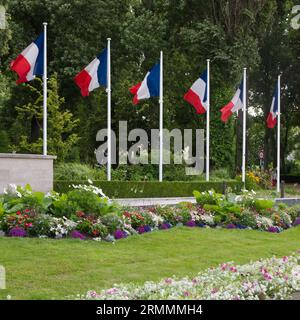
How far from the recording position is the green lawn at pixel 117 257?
7.46m

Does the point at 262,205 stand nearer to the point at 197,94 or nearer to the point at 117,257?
the point at 117,257

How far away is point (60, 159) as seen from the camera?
29.1 metres

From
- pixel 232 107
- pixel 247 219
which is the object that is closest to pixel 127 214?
pixel 247 219

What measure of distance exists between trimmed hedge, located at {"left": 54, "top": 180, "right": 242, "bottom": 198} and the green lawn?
10274 mm

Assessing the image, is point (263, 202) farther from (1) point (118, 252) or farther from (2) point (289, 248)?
(1) point (118, 252)

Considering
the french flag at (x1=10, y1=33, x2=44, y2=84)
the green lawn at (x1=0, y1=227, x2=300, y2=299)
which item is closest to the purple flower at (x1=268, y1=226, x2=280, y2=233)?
the green lawn at (x1=0, y1=227, x2=300, y2=299)

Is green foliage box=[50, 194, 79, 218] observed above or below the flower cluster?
above

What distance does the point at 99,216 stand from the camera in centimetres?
1163

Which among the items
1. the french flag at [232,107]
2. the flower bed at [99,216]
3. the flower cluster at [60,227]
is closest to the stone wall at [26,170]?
the flower bed at [99,216]

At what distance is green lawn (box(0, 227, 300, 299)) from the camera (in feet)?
24.5

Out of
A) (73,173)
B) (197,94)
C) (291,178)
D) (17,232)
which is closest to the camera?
(17,232)

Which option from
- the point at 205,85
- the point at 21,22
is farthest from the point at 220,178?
the point at 21,22

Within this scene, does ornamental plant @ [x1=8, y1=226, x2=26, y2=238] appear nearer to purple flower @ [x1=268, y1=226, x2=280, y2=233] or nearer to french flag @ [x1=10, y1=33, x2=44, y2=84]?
purple flower @ [x1=268, y1=226, x2=280, y2=233]

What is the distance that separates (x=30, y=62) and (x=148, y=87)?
224 inches
